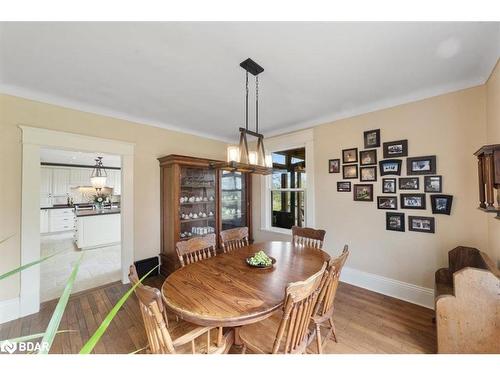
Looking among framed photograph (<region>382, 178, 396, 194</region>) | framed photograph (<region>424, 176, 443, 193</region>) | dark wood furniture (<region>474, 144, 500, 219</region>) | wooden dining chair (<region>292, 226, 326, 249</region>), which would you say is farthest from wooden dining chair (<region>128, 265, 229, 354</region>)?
framed photograph (<region>424, 176, 443, 193</region>)

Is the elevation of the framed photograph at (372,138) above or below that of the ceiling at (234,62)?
below

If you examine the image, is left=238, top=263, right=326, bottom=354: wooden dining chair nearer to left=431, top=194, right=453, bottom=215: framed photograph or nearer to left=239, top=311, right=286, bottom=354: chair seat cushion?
left=239, top=311, right=286, bottom=354: chair seat cushion

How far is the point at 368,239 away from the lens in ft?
8.80

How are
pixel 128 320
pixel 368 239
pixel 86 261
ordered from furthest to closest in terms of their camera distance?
1. pixel 86 261
2. pixel 368 239
3. pixel 128 320

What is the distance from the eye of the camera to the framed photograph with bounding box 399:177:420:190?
232 centimetres

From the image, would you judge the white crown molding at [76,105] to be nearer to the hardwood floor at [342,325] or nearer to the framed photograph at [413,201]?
the hardwood floor at [342,325]

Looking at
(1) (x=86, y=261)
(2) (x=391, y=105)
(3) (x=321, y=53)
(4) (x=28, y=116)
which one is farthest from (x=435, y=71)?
(1) (x=86, y=261)

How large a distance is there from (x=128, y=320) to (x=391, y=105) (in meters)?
3.81

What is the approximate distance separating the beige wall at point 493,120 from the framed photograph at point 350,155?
3.83 ft

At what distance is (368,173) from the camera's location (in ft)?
8.70

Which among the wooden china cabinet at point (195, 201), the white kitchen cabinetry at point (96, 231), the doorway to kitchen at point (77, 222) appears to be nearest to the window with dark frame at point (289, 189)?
the wooden china cabinet at point (195, 201)

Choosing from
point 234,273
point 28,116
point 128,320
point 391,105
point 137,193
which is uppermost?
point 391,105

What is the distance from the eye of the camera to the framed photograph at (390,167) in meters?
2.43
